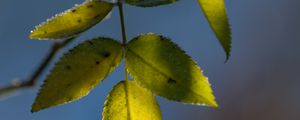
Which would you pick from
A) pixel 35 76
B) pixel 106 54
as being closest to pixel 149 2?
pixel 106 54

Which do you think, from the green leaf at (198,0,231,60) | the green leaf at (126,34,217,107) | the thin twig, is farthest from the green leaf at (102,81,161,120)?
the thin twig

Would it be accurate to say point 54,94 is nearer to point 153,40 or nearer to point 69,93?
point 69,93

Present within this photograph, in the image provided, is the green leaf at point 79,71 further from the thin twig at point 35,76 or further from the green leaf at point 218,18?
the thin twig at point 35,76

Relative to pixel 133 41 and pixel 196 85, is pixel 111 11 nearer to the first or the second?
pixel 133 41

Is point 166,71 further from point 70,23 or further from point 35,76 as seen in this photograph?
point 35,76

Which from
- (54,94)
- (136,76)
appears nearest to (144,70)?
(136,76)

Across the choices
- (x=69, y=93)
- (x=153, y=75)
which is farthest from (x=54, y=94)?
(x=153, y=75)
